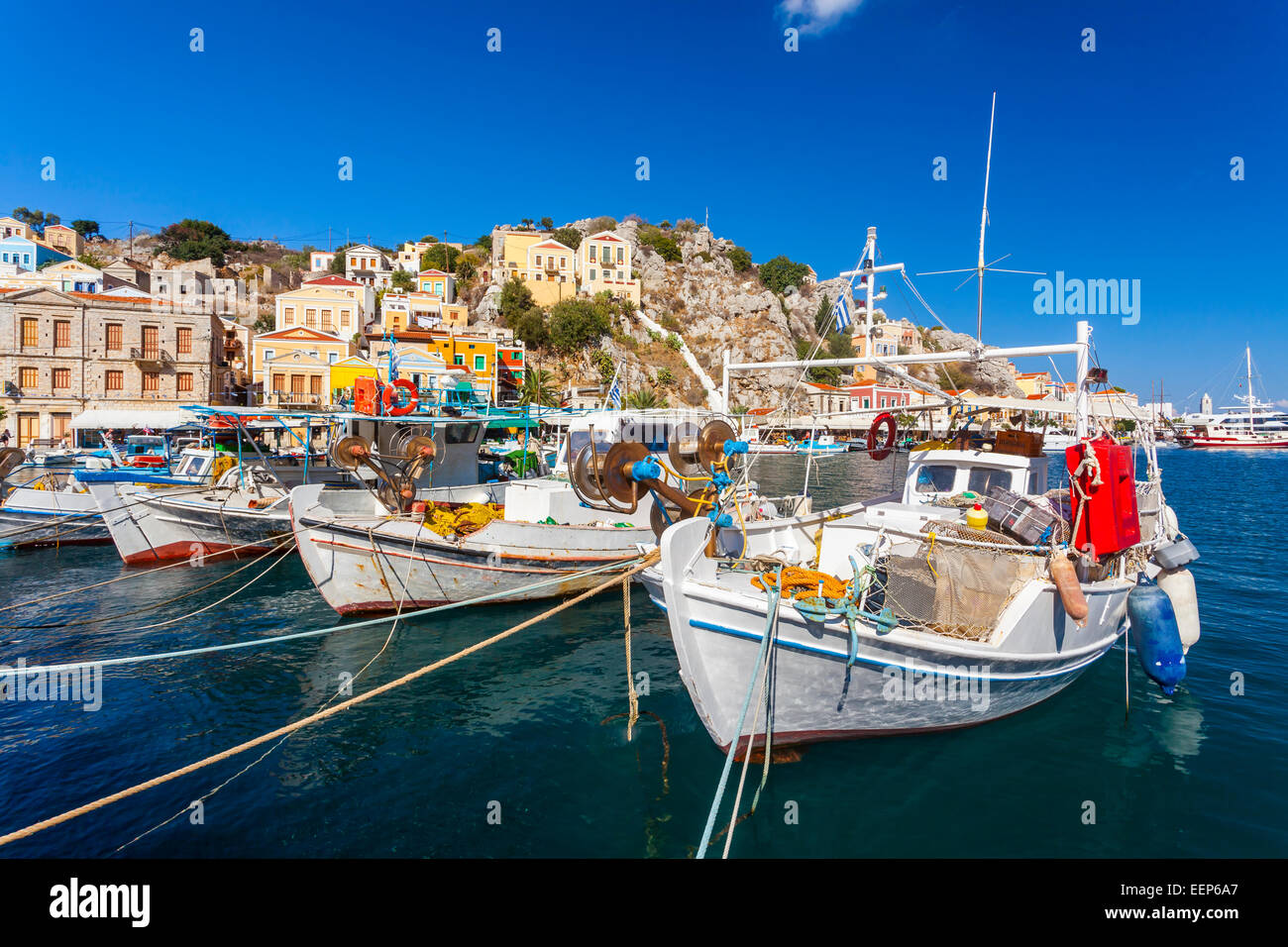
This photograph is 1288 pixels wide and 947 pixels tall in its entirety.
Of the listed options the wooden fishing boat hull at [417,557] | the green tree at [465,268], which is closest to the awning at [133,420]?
the wooden fishing boat hull at [417,557]

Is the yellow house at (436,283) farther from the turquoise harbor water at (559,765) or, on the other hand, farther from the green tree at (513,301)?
the turquoise harbor water at (559,765)

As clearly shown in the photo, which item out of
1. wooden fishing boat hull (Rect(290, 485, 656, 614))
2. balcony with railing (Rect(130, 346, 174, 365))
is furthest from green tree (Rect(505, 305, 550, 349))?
wooden fishing boat hull (Rect(290, 485, 656, 614))

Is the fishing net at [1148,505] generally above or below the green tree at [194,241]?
below

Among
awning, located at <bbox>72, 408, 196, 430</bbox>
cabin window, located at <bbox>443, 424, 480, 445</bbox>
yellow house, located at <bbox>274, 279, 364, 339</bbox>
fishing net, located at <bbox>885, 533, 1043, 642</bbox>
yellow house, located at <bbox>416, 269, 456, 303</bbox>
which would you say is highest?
yellow house, located at <bbox>416, 269, 456, 303</bbox>

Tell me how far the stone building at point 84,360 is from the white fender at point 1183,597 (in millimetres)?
43540

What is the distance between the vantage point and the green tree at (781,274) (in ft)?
317

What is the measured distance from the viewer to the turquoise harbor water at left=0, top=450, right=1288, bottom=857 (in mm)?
6262

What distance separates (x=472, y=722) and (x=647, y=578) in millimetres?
3567

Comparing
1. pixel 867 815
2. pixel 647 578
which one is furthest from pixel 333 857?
pixel 867 815

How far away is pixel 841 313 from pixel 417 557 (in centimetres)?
890

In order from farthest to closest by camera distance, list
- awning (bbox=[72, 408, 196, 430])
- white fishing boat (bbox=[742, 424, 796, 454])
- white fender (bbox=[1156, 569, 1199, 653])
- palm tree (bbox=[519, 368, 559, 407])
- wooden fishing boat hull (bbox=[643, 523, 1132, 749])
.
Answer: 1. palm tree (bbox=[519, 368, 559, 407])
2. awning (bbox=[72, 408, 196, 430])
3. white fender (bbox=[1156, 569, 1199, 653])
4. white fishing boat (bbox=[742, 424, 796, 454])
5. wooden fishing boat hull (bbox=[643, 523, 1132, 749])

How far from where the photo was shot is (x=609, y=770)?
7367 millimetres

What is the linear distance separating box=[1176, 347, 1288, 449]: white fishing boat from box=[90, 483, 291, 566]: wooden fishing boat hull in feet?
383

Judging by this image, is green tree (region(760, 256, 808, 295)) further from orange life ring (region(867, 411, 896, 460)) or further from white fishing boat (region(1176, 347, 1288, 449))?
orange life ring (region(867, 411, 896, 460))
